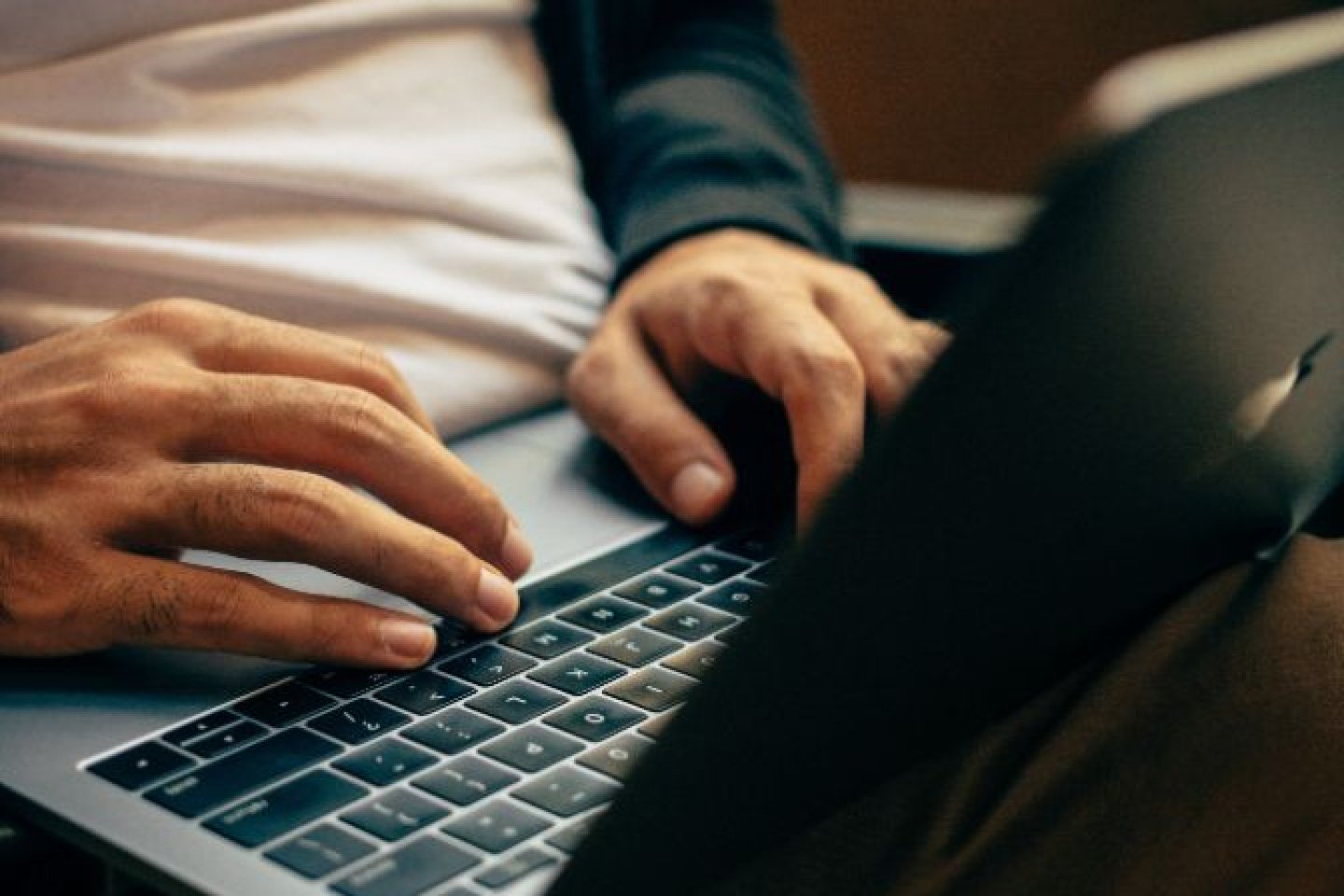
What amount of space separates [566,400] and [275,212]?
18 cm

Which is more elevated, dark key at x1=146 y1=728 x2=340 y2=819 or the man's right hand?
the man's right hand

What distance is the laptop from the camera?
1.06ft

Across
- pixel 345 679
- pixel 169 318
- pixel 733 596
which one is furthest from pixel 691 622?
pixel 169 318

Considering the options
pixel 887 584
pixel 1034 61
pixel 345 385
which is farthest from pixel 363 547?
pixel 1034 61

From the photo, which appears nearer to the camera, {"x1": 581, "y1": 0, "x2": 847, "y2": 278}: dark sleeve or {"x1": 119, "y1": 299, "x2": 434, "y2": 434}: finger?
{"x1": 119, "y1": 299, "x2": 434, "y2": 434}: finger

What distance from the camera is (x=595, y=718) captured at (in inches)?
20.1

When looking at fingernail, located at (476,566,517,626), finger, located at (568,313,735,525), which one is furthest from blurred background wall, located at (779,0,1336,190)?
fingernail, located at (476,566,517,626)

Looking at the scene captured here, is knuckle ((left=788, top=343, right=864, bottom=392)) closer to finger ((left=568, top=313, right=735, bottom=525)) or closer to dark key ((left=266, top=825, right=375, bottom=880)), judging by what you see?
finger ((left=568, top=313, right=735, bottom=525))

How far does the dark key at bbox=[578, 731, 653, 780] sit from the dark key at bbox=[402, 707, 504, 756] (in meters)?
0.04

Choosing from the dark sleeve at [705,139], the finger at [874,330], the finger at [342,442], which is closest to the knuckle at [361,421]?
the finger at [342,442]

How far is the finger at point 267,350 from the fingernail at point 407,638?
9 cm

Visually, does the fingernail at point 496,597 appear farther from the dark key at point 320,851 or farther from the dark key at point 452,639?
the dark key at point 320,851

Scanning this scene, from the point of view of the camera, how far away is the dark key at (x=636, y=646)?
55 centimetres

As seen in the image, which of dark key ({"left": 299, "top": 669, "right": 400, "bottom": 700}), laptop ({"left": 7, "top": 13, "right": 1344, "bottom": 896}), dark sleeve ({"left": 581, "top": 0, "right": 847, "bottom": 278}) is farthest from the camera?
dark sleeve ({"left": 581, "top": 0, "right": 847, "bottom": 278})
